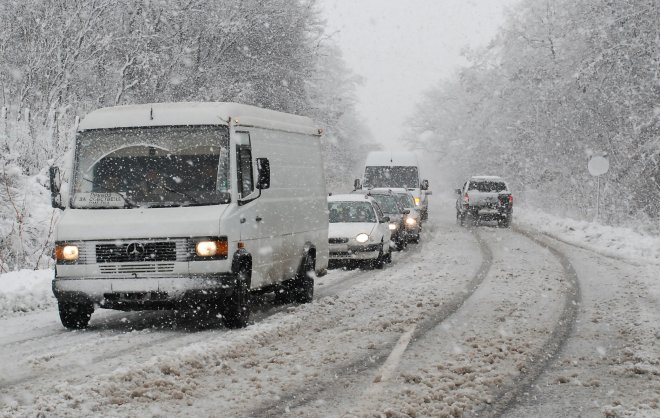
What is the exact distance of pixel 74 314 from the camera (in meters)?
9.91

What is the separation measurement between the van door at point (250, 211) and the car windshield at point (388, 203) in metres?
12.2

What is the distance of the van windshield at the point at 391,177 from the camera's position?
32.0 meters

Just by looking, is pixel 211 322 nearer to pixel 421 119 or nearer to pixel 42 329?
pixel 42 329

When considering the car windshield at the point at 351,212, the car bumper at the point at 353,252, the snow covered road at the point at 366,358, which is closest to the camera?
the snow covered road at the point at 366,358

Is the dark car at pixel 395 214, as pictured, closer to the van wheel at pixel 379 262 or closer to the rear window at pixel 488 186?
the van wheel at pixel 379 262

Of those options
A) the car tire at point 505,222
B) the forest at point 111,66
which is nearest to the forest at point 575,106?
the car tire at point 505,222

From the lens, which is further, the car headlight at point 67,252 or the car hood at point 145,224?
the car headlight at point 67,252

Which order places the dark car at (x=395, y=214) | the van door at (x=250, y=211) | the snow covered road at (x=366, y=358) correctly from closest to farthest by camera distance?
the snow covered road at (x=366, y=358) → the van door at (x=250, y=211) → the dark car at (x=395, y=214)

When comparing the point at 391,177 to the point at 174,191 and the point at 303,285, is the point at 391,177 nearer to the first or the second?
the point at 303,285

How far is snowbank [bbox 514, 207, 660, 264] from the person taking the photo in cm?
2150

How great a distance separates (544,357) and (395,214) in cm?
1435

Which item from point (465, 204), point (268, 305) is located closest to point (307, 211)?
point (268, 305)

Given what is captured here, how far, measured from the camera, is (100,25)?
2384cm

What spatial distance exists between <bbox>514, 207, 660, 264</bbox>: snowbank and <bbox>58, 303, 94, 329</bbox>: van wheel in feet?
44.6
